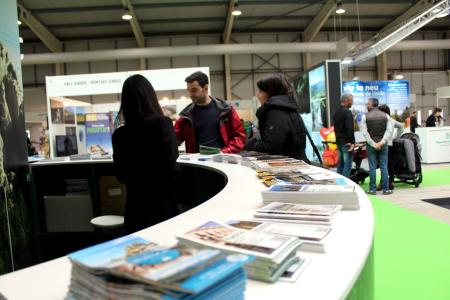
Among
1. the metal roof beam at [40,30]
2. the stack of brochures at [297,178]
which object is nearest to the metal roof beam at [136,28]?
the metal roof beam at [40,30]

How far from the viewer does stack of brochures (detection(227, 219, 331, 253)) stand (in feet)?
2.91

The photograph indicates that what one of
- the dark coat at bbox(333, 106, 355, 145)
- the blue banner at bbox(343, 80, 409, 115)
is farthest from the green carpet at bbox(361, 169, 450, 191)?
the blue banner at bbox(343, 80, 409, 115)

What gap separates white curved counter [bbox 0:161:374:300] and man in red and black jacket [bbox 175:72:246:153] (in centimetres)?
187

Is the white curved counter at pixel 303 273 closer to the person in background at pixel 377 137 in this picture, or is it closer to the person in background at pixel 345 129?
the person in background at pixel 377 137

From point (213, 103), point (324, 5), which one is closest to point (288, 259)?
point (213, 103)

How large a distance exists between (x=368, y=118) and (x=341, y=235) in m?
5.05

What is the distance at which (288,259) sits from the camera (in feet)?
2.52

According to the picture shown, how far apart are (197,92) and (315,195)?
1.95 metres

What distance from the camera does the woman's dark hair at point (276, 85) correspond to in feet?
8.09

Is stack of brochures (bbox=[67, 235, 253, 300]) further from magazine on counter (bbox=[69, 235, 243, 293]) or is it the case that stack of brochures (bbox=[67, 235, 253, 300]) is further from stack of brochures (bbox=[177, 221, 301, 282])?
stack of brochures (bbox=[177, 221, 301, 282])

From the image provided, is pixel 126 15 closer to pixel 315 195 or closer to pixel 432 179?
pixel 432 179

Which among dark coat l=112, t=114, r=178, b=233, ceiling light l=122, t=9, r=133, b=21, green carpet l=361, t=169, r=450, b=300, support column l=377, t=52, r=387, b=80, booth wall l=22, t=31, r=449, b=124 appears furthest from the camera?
support column l=377, t=52, r=387, b=80

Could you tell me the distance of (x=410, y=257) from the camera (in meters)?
2.79

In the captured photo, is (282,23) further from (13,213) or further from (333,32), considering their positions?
(13,213)
